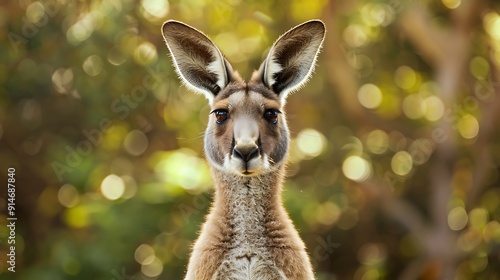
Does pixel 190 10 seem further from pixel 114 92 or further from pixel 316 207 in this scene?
pixel 316 207

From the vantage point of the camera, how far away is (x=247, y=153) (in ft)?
13.7

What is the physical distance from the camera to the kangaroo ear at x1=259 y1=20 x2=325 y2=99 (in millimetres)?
4480

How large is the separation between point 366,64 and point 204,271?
35.6 feet

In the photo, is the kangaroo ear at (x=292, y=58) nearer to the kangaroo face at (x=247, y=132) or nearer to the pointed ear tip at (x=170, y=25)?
the kangaroo face at (x=247, y=132)

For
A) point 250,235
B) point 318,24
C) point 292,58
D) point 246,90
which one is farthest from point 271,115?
point 250,235

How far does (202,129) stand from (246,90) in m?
6.85

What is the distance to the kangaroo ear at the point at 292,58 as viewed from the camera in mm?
4480

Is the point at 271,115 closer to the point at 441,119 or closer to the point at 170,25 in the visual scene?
the point at 170,25

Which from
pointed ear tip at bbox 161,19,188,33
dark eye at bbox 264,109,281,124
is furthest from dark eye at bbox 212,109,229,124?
pointed ear tip at bbox 161,19,188,33

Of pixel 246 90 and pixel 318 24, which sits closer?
pixel 318 24

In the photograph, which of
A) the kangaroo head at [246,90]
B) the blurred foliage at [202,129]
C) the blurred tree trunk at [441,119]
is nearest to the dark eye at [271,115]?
the kangaroo head at [246,90]

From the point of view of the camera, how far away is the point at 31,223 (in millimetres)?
12555

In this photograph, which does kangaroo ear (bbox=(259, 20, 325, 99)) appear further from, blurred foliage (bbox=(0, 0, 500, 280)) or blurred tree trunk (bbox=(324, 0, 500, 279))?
blurred tree trunk (bbox=(324, 0, 500, 279))

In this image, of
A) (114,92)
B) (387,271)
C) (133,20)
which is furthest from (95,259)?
(387,271)
